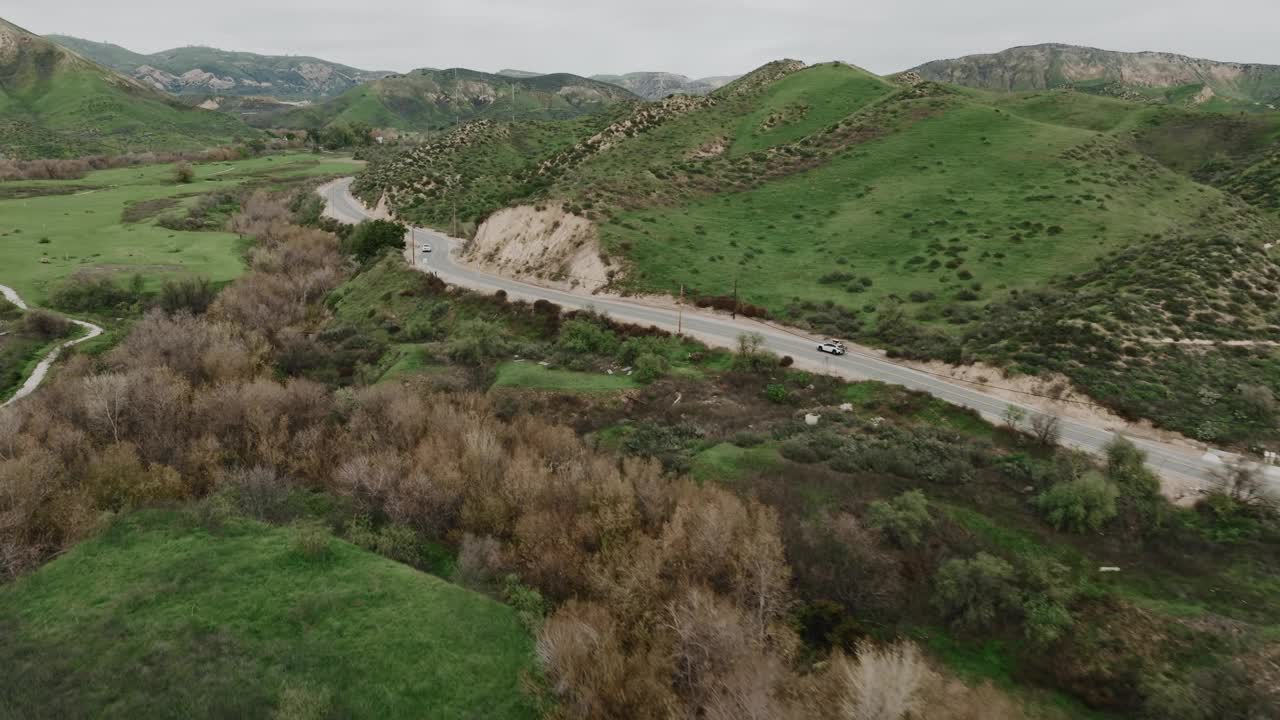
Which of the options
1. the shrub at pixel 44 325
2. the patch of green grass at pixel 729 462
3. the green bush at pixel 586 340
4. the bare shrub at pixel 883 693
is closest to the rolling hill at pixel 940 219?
→ the green bush at pixel 586 340

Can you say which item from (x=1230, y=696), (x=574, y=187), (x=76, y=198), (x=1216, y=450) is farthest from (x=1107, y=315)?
(x=76, y=198)

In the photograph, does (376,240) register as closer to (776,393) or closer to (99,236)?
(99,236)

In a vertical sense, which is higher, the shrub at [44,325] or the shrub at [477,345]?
the shrub at [477,345]

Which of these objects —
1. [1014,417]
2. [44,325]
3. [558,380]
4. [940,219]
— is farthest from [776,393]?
[44,325]

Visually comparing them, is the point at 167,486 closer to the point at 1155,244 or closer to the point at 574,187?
the point at 574,187

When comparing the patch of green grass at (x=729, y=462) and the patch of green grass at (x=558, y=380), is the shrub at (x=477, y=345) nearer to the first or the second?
the patch of green grass at (x=558, y=380)

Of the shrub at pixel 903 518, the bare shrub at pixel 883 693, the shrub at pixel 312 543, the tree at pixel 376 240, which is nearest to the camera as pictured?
the bare shrub at pixel 883 693

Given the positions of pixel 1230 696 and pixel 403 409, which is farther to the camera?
pixel 403 409
